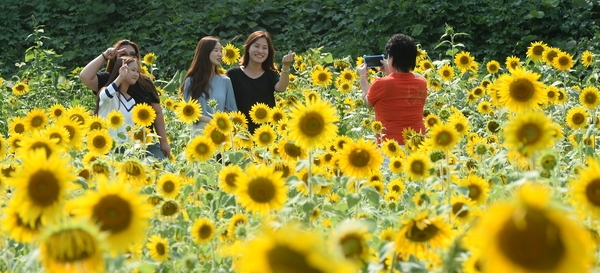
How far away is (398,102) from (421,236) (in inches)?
127

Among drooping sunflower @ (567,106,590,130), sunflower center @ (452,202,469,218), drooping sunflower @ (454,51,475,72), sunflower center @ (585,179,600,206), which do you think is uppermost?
drooping sunflower @ (454,51,475,72)

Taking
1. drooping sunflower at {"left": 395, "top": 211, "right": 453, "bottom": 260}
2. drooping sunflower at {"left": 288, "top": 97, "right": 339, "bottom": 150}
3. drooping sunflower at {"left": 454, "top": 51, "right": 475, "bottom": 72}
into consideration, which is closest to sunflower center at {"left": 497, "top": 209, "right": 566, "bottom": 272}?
drooping sunflower at {"left": 395, "top": 211, "right": 453, "bottom": 260}

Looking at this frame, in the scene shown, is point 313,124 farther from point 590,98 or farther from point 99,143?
point 590,98

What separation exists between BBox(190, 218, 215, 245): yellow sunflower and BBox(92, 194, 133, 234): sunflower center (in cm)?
62

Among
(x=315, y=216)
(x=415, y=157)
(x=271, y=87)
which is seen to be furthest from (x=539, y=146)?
(x=271, y=87)

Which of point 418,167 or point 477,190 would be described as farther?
point 418,167

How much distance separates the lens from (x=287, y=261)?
1.07 meters

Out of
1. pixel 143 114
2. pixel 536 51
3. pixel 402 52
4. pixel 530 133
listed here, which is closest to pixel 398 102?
pixel 402 52

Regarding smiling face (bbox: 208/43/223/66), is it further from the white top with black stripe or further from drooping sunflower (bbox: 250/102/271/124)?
drooping sunflower (bbox: 250/102/271/124)

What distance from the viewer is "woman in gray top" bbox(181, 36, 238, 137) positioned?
5465 millimetres

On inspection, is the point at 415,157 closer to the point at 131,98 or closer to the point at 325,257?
the point at 325,257

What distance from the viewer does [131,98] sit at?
515 cm

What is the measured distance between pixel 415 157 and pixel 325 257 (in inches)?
73.6

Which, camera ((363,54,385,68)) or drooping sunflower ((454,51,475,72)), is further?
drooping sunflower ((454,51,475,72))
